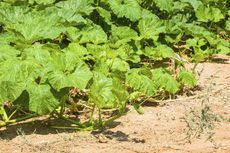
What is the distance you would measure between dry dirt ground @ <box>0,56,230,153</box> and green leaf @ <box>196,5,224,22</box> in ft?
5.81

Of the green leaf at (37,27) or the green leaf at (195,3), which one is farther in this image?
the green leaf at (195,3)

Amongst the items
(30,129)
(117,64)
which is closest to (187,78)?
(117,64)

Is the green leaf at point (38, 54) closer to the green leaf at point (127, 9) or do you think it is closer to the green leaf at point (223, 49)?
the green leaf at point (127, 9)

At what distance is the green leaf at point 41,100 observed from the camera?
3.63 meters

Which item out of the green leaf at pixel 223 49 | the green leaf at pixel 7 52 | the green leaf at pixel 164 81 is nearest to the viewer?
the green leaf at pixel 7 52

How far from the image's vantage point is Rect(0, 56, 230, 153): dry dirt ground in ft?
11.8

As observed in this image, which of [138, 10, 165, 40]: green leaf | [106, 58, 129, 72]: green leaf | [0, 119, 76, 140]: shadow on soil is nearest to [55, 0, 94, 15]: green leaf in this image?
[138, 10, 165, 40]: green leaf

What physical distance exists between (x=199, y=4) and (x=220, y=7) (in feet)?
1.46

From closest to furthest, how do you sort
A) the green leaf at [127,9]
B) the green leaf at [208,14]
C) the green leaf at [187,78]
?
1. the green leaf at [187,78]
2. the green leaf at [127,9]
3. the green leaf at [208,14]

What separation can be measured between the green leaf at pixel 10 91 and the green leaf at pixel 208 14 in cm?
302

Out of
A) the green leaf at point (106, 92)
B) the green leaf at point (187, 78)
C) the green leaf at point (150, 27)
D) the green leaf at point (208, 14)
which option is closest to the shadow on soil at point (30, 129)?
the green leaf at point (106, 92)

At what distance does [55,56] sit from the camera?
3.82 metres

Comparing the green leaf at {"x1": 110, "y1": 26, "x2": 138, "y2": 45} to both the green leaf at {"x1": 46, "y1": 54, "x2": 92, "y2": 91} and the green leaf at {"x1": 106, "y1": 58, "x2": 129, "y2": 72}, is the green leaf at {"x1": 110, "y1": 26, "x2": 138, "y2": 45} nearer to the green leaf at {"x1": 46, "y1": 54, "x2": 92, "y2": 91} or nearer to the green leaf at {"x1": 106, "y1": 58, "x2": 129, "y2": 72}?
the green leaf at {"x1": 106, "y1": 58, "x2": 129, "y2": 72}

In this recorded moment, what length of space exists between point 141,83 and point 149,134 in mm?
485
